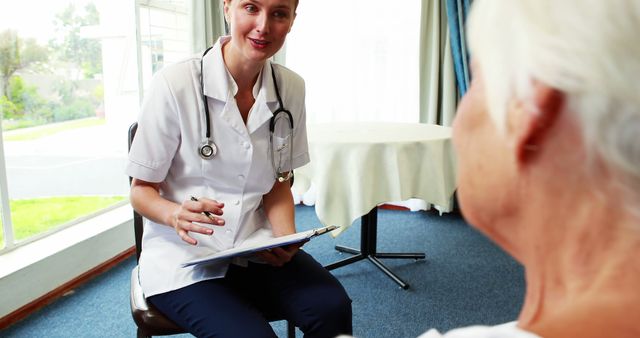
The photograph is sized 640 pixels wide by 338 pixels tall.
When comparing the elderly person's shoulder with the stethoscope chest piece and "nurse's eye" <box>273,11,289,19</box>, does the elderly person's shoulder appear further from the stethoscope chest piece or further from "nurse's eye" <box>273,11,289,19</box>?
"nurse's eye" <box>273,11,289,19</box>

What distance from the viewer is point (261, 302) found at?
129 cm

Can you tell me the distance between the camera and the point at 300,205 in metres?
4.07

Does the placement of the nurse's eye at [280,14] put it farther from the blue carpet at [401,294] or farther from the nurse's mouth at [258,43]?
the blue carpet at [401,294]

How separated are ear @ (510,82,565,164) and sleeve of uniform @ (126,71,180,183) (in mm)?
1023

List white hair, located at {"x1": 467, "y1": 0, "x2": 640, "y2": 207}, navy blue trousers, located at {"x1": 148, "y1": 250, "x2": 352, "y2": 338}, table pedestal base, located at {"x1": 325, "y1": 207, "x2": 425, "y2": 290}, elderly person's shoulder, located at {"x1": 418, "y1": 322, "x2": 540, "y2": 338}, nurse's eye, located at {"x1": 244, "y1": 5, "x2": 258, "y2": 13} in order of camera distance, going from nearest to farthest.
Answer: white hair, located at {"x1": 467, "y1": 0, "x2": 640, "y2": 207} < elderly person's shoulder, located at {"x1": 418, "y1": 322, "x2": 540, "y2": 338} < navy blue trousers, located at {"x1": 148, "y1": 250, "x2": 352, "y2": 338} < nurse's eye, located at {"x1": 244, "y1": 5, "x2": 258, "y2": 13} < table pedestal base, located at {"x1": 325, "y1": 207, "x2": 425, "y2": 290}

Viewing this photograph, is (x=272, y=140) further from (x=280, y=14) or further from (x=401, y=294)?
(x=401, y=294)

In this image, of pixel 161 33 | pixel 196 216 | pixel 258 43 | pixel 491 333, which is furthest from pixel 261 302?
pixel 161 33

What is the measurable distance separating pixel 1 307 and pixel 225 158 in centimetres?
135

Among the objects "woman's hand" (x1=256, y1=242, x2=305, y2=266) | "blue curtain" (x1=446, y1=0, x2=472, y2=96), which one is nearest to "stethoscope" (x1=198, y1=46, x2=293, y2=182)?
"woman's hand" (x1=256, y1=242, x2=305, y2=266)

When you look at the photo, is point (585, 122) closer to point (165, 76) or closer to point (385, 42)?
point (165, 76)

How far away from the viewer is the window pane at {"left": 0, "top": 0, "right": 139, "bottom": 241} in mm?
2418

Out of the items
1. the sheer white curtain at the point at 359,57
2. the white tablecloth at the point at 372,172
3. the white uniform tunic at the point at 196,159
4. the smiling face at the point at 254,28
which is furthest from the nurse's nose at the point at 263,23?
the sheer white curtain at the point at 359,57

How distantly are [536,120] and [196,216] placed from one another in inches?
35.1

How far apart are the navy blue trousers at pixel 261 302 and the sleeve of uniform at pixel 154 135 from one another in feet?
1.00
